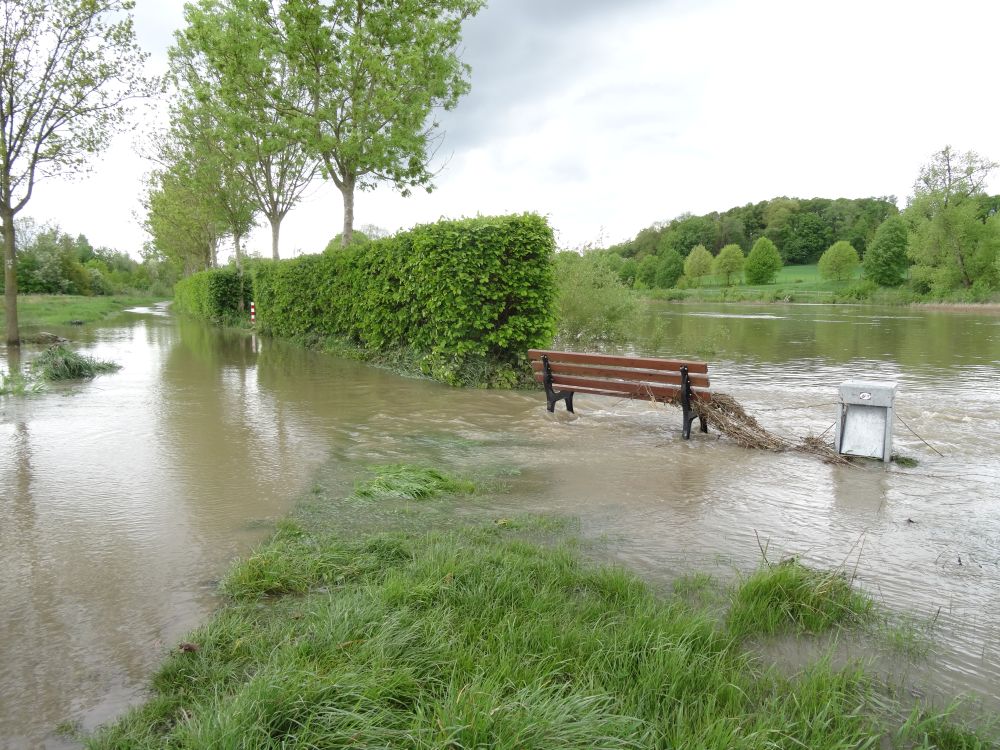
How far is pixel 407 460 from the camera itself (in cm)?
669

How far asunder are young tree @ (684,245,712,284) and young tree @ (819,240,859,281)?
17727mm

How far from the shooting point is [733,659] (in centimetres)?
276

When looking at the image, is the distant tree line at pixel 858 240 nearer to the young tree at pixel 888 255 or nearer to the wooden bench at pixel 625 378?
the young tree at pixel 888 255

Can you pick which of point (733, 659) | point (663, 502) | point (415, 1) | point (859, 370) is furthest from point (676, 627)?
point (415, 1)

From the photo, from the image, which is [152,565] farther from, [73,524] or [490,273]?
[490,273]

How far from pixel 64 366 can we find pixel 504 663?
12588 millimetres

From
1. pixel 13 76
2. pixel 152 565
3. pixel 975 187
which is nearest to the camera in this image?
pixel 152 565

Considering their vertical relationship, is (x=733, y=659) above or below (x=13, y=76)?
below

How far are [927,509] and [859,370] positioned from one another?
10386 millimetres

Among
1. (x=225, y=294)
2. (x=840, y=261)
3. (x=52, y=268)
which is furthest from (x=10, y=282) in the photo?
(x=840, y=261)

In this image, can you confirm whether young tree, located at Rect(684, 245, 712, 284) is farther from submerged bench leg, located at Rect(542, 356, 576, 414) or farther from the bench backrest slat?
the bench backrest slat

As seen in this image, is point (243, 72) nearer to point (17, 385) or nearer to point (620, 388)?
point (17, 385)

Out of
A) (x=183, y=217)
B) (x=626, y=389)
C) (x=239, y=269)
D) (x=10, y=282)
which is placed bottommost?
(x=626, y=389)

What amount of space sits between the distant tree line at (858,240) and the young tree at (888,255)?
0.09 meters
